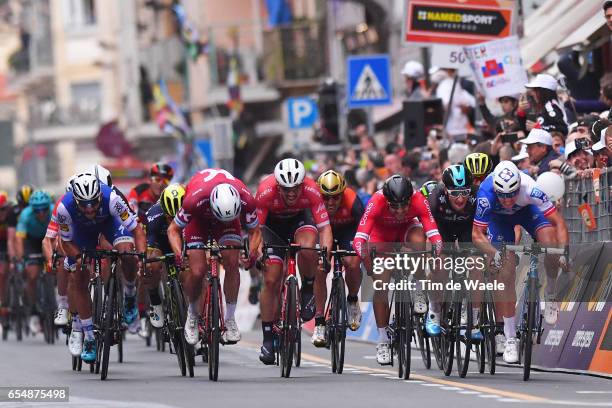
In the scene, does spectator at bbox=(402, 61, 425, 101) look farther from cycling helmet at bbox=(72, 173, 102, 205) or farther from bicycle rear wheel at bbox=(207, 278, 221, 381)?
bicycle rear wheel at bbox=(207, 278, 221, 381)

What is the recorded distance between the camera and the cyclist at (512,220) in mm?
16922

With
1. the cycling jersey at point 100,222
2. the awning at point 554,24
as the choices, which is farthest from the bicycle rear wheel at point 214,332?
the awning at point 554,24

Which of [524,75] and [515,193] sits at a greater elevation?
[524,75]

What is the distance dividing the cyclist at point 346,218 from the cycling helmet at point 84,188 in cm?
219

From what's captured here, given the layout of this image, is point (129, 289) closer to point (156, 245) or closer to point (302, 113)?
point (156, 245)

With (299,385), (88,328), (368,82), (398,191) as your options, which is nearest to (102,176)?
(88,328)

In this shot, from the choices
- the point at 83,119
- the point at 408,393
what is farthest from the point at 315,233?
the point at 83,119

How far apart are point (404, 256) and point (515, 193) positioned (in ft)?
3.70

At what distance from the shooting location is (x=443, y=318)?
696 inches

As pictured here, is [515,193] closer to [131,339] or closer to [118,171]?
→ [131,339]

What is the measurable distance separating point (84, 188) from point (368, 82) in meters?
13.2

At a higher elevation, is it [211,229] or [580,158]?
[580,158]

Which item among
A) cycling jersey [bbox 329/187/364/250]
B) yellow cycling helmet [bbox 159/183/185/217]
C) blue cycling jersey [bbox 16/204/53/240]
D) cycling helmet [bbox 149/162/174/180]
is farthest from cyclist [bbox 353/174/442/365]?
blue cycling jersey [bbox 16/204/53/240]

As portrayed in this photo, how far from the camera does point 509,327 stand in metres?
17.1
